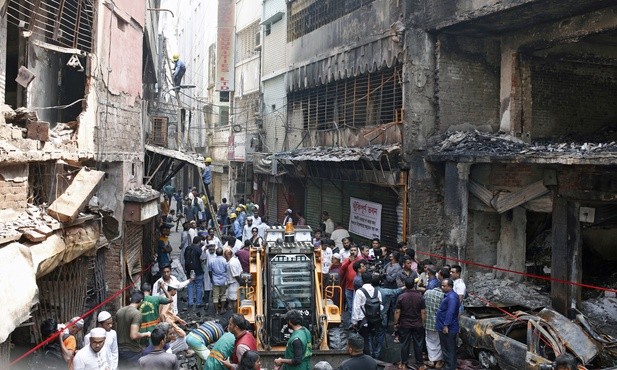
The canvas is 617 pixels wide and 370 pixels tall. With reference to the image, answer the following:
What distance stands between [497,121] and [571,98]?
2032 mm

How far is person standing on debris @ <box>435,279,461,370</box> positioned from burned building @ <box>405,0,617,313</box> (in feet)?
15.8

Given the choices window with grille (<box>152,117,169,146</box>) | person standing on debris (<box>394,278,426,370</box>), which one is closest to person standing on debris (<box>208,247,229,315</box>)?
person standing on debris (<box>394,278,426,370</box>)

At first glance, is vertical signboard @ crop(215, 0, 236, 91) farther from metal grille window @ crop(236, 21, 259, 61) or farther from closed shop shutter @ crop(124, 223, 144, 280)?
closed shop shutter @ crop(124, 223, 144, 280)

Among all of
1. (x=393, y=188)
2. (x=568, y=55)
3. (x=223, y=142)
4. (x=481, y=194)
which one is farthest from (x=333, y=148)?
(x=223, y=142)

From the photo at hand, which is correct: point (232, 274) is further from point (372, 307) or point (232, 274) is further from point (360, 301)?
point (372, 307)

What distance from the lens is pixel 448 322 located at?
30.6 feet

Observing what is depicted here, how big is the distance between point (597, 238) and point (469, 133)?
4544mm

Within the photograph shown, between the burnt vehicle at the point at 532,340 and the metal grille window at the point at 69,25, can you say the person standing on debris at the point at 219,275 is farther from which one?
the burnt vehicle at the point at 532,340

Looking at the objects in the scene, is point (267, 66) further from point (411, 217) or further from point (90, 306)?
point (90, 306)

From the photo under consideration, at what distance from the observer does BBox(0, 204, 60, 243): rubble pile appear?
6688 millimetres

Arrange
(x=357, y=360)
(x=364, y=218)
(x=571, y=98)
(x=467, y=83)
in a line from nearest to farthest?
1. (x=357, y=360)
2. (x=571, y=98)
3. (x=467, y=83)
4. (x=364, y=218)

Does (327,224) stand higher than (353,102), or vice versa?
(353,102)

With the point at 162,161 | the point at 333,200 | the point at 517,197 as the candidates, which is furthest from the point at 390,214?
the point at 162,161

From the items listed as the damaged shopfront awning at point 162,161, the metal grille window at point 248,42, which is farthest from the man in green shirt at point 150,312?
the metal grille window at point 248,42
